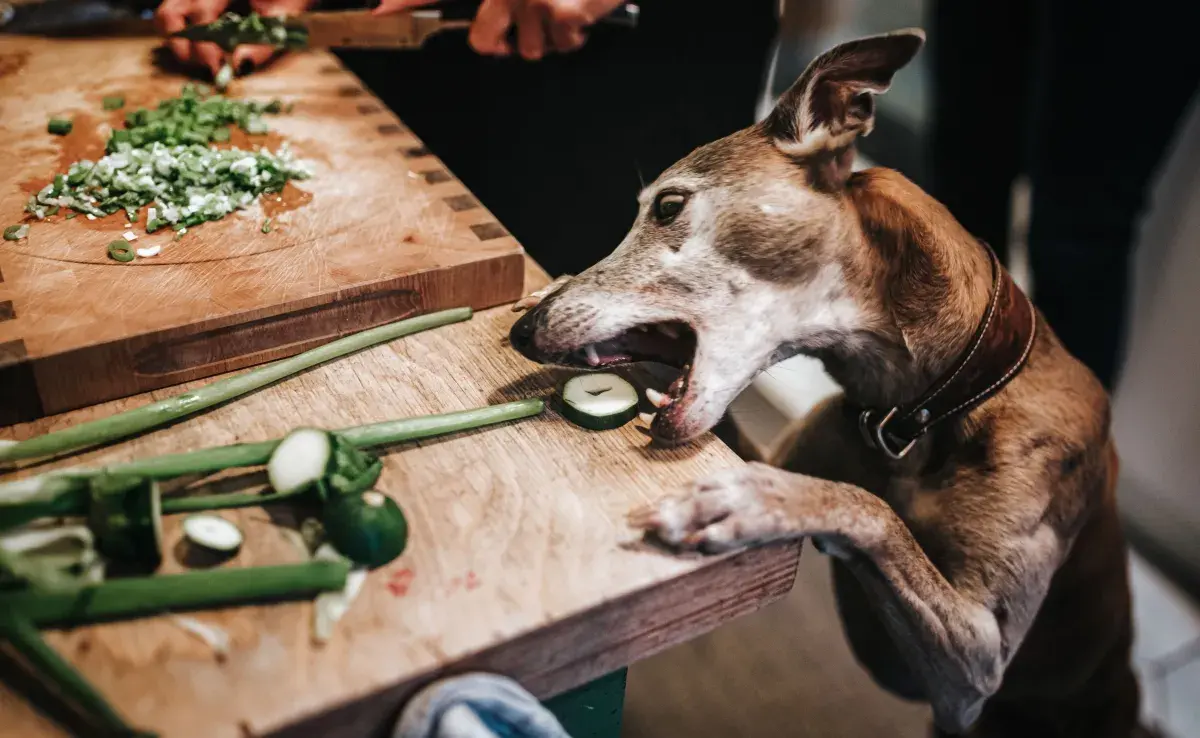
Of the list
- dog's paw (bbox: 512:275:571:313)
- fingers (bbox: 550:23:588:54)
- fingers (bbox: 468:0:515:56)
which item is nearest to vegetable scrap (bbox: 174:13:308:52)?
fingers (bbox: 468:0:515:56)

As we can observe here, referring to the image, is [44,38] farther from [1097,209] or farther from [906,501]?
[1097,209]

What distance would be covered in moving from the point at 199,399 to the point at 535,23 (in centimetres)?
104

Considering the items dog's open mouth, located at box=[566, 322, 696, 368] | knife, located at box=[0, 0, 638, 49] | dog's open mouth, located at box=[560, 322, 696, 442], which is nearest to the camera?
dog's open mouth, located at box=[560, 322, 696, 442]

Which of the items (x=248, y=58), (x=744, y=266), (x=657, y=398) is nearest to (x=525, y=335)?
(x=657, y=398)

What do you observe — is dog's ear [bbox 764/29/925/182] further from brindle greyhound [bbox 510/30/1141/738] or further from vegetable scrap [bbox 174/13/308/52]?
vegetable scrap [bbox 174/13/308/52]

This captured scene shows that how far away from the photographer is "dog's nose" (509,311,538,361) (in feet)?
4.40

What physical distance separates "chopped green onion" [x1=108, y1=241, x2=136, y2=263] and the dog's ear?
1022 mm

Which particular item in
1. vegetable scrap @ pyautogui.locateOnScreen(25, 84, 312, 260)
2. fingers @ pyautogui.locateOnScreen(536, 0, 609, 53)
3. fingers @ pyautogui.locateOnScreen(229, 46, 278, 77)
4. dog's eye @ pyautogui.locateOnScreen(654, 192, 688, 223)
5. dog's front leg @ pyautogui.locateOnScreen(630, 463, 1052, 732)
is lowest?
dog's front leg @ pyautogui.locateOnScreen(630, 463, 1052, 732)

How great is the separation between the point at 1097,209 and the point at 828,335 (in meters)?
1.61

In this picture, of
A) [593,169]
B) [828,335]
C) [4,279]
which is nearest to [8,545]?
[4,279]

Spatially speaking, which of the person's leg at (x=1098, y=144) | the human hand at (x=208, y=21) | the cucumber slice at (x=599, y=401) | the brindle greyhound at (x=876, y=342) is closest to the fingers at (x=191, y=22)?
the human hand at (x=208, y=21)

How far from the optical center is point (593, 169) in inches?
89.4

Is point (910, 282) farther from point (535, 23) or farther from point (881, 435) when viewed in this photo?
point (535, 23)

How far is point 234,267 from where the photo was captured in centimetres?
143
